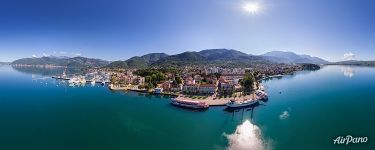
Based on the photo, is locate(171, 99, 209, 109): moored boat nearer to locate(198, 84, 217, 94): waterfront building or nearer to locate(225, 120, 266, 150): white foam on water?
locate(225, 120, 266, 150): white foam on water

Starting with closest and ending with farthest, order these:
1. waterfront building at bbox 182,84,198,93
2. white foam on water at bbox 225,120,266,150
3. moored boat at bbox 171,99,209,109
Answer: white foam on water at bbox 225,120,266,150 → moored boat at bbox 171,99,209,109 → waterfront building at bbox 182,84,198,93

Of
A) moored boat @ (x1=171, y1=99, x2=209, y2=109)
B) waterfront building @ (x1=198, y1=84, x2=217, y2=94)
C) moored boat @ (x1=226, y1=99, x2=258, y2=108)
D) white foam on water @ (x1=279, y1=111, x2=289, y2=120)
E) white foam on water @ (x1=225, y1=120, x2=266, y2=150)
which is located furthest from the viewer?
waterfront building @ (x1=198, y1=84, x2=217, y2=94)

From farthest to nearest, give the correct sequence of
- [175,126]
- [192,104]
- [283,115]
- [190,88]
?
1. [190,88]
2. [192,104]
3. [283,115]
4. [175,126]

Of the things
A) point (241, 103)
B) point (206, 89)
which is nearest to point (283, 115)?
point (241, 103)

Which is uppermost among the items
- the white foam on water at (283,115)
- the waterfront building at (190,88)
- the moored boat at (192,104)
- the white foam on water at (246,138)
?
the waterfront building at (190,88)

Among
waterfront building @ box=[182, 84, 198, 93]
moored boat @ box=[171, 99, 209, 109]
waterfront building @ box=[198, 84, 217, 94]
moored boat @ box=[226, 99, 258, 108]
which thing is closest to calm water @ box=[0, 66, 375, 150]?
moored boat @ box=[171, 99, 209, 109]

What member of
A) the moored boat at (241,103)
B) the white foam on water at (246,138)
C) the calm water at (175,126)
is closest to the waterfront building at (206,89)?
the calm water at (175,126)

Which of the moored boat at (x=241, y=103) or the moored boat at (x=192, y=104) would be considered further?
the moored boat at (x=241, y=103)

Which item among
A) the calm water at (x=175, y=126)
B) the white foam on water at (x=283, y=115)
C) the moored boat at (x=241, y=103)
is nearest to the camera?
the calm water at (x=175, y=126)

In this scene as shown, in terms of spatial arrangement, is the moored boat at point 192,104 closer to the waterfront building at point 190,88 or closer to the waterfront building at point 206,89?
the waterfront building at point 206,89

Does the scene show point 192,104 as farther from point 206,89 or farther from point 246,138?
point 246,138
